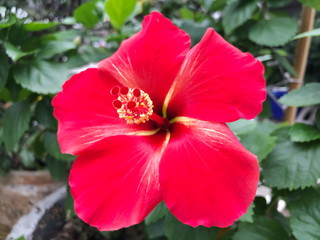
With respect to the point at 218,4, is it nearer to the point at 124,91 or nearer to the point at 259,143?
the point at 259,143

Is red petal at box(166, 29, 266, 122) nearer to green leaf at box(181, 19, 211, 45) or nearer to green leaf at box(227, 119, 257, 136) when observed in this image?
green leaf at box(227, 119, 257, 136)

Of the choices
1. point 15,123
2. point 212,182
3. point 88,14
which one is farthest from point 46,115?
point 212,182

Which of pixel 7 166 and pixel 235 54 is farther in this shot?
pixel 7 166

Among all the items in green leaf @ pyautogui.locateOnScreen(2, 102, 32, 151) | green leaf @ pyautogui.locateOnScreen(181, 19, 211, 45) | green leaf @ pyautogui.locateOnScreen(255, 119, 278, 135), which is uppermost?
green leaf @ pyautogui.locateOnScreen(181, 19, 211, 45)

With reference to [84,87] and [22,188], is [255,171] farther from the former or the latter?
[22,188]

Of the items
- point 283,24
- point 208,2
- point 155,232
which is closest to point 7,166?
point 155,232

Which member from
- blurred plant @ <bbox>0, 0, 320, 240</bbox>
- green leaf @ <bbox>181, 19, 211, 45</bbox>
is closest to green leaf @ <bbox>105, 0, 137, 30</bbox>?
blurred plant @ <bbox>0, 0, 320, 240</bbox>
